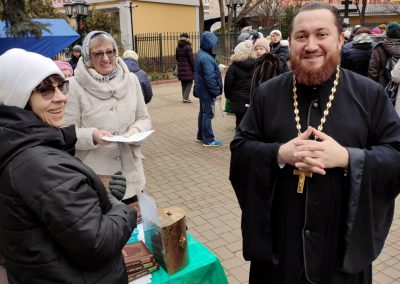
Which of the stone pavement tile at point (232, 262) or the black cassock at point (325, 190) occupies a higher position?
the black cassock at point (325, 190)

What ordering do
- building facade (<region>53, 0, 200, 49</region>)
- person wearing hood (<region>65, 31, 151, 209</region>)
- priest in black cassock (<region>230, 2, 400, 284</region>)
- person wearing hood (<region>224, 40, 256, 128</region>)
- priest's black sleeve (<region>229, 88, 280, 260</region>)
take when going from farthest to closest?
building facade (<region>53, 0, 200, 49</region>) < person wearing hood (<region>224, 40, 256, 128</region>) < person wearing hood (<region>65, 31, 151, 209</region>) < priest's black sleeve (<region>229, 88, 280, 260</region>) < priest in black cassock (<region>230, 2, 400, 284</region>)

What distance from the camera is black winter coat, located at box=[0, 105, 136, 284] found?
53.6 inches

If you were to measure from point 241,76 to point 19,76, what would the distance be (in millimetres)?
4980

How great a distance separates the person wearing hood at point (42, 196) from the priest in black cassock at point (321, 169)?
73 centimetres

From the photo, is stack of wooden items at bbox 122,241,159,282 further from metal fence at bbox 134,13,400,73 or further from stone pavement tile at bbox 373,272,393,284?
metal fence at bbox 134,13,400,73

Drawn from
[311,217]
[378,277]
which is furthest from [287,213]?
[378,277]

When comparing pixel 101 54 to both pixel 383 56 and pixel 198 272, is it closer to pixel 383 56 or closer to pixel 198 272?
pixel 198 272

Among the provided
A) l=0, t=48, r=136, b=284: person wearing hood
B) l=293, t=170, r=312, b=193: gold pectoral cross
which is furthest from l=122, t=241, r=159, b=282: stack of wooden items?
l=293, t=170, r=312, b=193: gold pectoral cross

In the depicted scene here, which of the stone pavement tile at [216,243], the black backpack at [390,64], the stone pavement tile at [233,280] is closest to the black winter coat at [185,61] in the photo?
the black backpack at [390,64]

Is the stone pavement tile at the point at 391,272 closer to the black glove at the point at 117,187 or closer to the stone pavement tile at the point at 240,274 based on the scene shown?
the stone pavement tile at the point at 240,274

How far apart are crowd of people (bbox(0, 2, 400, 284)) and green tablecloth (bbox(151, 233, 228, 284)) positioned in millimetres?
240

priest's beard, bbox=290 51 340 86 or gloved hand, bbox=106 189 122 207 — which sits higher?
priest's beard, bbox=290 51 340 86

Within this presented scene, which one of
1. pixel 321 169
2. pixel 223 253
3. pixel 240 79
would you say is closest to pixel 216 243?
pixel 223 253

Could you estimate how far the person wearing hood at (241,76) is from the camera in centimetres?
613
